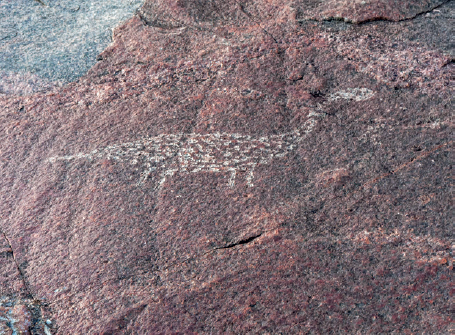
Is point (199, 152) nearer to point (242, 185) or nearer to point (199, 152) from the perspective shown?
point (199, 152)

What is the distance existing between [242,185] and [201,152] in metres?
0.28

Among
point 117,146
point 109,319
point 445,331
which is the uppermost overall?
point 117,146

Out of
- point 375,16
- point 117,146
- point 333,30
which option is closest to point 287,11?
point 333,30

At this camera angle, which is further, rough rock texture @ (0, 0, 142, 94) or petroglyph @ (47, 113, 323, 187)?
rough rock texture @ (0, 0, 142, 94)

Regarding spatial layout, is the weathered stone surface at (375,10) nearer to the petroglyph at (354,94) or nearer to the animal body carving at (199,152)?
the petroglyph at (354,94)

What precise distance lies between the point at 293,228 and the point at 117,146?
0.95 metres

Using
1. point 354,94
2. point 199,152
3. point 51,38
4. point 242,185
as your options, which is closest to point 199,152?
point 199,152

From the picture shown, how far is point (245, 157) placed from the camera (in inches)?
80.6

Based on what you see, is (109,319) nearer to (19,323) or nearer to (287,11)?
(19,323)

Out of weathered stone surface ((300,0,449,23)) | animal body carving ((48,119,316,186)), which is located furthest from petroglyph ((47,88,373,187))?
weathered stone surface ((300,0,449,23))

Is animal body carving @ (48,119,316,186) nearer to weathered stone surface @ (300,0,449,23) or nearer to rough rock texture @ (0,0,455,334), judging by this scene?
rough rock texture @ (0,0,455,334)

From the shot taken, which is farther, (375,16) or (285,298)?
(375,16)

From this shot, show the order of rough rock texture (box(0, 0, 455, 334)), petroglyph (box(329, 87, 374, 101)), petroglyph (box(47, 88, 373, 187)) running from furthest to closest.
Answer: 1. petroglyph (box(329, 87, 374, 101))
2. petroglyph (box(47, 88, 373, 187))
3. rough rock texture (box(0, 0, 455, 334))

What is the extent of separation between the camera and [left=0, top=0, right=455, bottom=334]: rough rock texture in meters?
1.63
